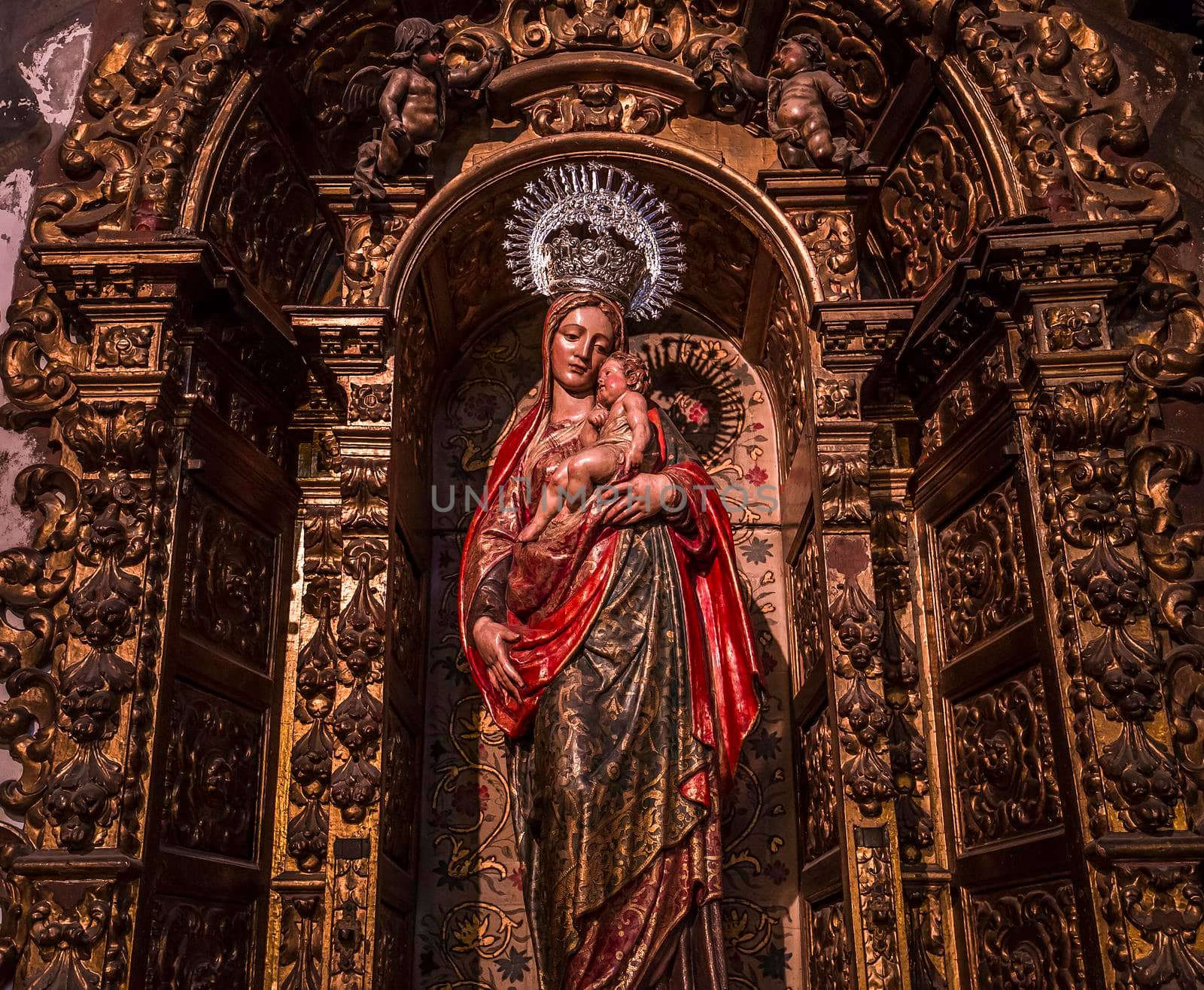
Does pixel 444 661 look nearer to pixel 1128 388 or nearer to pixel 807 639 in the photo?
pixel 807 639

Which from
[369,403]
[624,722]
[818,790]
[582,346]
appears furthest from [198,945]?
[582,346]

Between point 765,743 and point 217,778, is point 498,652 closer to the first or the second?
point 217,778

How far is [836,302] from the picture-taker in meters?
4.40

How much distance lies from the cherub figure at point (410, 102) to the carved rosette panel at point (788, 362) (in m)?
1.40

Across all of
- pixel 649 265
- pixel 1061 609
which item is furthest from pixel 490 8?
pixel 1061 609

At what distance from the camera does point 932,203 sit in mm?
4863

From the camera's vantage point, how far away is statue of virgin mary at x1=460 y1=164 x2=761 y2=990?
376 cm

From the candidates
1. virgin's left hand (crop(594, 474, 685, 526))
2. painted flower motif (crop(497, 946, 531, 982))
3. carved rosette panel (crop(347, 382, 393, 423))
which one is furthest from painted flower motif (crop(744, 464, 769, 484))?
painted flower motif (crop(497, 946, 531, 982))

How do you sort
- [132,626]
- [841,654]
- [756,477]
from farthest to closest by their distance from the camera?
[756,477] < [841,654] < [132,626]

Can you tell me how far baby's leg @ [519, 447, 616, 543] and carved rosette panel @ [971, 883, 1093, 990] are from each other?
1.84 metres

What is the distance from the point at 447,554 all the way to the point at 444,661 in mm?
451

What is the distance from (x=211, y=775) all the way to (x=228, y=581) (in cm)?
66

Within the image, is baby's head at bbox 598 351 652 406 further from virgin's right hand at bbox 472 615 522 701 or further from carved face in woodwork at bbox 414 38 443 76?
carved face in woodwork at bbox 414 38 443 76

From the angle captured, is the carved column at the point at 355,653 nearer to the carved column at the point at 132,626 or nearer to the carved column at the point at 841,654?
the carved column at the point at 132,626
